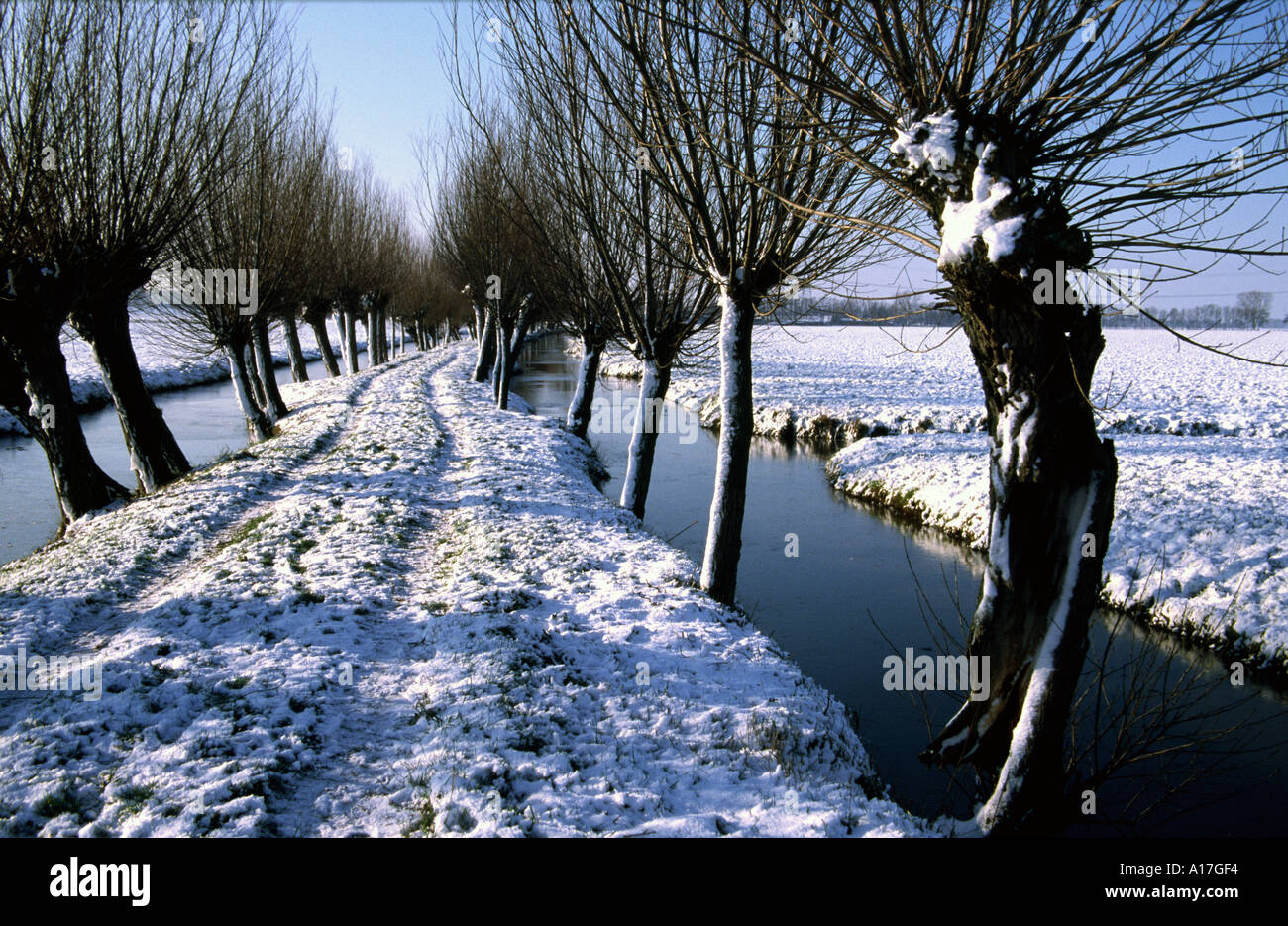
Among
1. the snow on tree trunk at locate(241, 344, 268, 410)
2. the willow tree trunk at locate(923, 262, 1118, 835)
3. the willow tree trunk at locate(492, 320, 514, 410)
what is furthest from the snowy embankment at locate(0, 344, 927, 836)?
the willow tree trunk at locate(492, 320, 514, 410)

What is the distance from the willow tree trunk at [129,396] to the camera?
12.1 meters

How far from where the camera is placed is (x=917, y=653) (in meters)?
9.20

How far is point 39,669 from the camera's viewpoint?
591cm

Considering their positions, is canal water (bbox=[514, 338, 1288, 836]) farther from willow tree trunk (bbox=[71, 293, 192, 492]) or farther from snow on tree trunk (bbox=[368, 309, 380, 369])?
snow on tree trunk (bbox=[368, 309, 380, 369])

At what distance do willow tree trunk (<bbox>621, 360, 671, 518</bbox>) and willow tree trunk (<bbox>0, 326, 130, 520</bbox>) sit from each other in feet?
28.5

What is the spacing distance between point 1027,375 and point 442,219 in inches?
968

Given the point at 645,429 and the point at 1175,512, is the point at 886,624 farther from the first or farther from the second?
the point at 1175,512

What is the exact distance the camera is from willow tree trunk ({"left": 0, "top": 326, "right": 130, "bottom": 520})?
10.7 m

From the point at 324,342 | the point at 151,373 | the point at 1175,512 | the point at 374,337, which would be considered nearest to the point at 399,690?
the point at 1175,512

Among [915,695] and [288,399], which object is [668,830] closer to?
[915,695]
